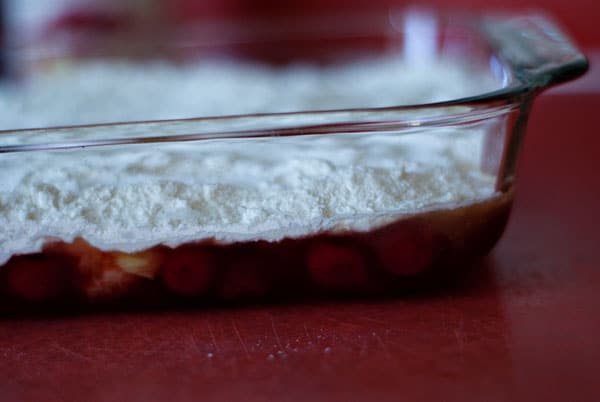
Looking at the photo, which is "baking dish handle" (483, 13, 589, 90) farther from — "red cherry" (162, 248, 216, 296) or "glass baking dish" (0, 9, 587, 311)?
"red cherry" (162, 248, 216, 296)

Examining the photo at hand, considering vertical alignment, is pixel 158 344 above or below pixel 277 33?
below

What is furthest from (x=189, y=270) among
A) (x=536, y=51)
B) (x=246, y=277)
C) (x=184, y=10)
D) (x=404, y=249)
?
(x=184, y=10)

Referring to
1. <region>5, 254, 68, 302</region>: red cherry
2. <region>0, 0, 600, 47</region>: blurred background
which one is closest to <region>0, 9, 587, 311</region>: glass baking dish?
<region>5, 254, 68, 302</region>: red cherry

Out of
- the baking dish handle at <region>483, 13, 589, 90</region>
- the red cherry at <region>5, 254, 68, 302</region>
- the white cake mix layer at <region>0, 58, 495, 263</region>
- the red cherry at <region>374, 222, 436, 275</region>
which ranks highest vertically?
the baking dish handle at <region>483, 13, 589, 90</region>

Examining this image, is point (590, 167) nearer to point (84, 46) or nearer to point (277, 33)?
point (277, 33)

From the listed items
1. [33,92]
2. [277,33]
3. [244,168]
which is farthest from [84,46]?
[244,168]

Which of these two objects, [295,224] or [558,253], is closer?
[295,224]

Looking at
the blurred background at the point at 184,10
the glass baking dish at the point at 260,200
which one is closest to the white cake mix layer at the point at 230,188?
the glass baking dish at the point at 260,200
